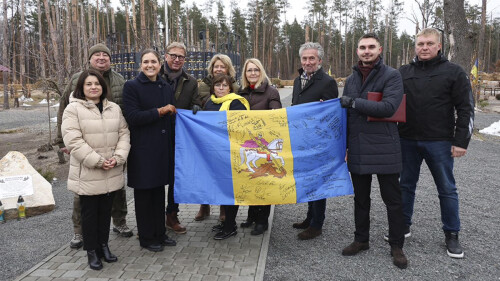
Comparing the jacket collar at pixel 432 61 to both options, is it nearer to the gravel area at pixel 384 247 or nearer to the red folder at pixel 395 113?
the red folder at pixel 395 113

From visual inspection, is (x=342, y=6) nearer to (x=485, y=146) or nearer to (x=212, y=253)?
(x=485, y=146)

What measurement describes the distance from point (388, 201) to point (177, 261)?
2.28 metres

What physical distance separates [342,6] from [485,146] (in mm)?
52917

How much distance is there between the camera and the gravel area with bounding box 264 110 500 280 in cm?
355

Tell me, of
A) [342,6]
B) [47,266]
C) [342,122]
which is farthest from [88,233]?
[342,6]

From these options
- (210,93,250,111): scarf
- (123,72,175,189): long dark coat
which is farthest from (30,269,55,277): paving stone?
(210,93,250,111): scarf

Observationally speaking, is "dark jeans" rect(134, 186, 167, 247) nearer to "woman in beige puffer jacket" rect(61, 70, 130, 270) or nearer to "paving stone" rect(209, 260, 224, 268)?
"woman in beige puffer jacket" rect(61, 70, 130, 270)

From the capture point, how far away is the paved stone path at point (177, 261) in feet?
11.4

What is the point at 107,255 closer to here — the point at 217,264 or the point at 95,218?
the point at 95,218

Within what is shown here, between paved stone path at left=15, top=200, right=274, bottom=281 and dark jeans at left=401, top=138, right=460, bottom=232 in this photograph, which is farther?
dark jeans at left=401, top=138, right=460, bottom=232

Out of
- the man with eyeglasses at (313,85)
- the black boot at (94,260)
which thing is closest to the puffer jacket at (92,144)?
the black boot at (94,260)

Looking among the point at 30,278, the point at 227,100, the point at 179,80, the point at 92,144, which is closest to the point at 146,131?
the point at 92,144

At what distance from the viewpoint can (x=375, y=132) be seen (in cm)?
362

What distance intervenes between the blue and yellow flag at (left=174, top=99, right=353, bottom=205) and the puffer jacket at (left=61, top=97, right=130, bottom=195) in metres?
0.71
